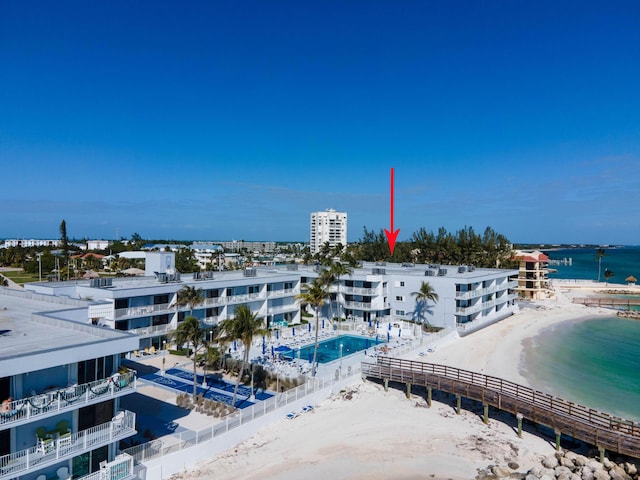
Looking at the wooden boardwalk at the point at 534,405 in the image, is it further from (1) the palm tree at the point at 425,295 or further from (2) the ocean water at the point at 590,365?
(1) the palm tree at the point at 425,295

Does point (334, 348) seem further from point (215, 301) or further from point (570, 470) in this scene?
point (570, 470)

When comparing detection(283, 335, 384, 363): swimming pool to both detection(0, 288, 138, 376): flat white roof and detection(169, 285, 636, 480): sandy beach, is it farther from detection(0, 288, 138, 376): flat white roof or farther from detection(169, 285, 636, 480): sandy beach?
detection(0, 288, 138, 376): flat white roof

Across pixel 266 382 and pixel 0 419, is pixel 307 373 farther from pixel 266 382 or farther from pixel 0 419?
pixel 0 419

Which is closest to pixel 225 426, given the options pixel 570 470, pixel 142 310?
pixel 142 310

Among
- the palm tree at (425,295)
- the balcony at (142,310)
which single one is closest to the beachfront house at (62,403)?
the balcony at (142,310)

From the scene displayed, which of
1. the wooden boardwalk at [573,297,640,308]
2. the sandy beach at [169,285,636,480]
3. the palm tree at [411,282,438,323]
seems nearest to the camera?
the sandy beach at [169,285,636,480]

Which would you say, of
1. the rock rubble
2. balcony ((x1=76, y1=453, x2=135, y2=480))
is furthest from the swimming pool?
balcony ((x1=76, y1=453, x2=135, y2=480))

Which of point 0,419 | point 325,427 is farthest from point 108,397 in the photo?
point 325,427
